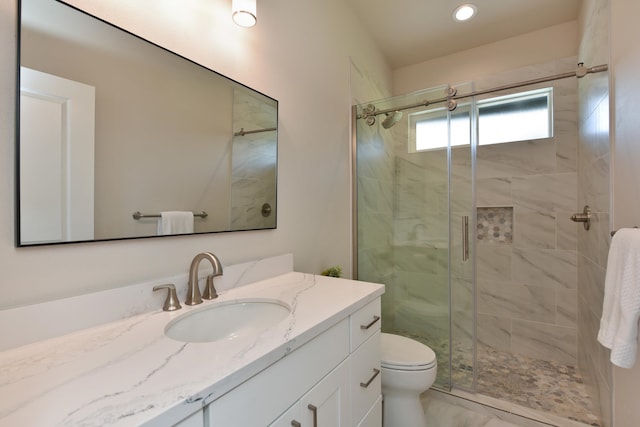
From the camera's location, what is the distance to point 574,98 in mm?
2252

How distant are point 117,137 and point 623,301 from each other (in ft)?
6.06

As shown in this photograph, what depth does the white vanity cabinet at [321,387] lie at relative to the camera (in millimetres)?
615

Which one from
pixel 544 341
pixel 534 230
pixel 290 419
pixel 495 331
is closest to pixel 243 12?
pixel 290 419

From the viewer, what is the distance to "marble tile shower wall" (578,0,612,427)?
1.48m

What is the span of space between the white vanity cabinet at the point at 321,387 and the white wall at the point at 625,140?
1.07 metres

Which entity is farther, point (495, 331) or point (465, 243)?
point (495, 331)

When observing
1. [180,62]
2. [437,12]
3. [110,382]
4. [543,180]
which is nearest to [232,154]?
[180,62]

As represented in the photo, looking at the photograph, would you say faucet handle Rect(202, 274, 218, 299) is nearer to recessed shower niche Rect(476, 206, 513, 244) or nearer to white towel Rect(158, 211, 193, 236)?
white towel Rect(158, 211, 193, 236)

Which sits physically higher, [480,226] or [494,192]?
[494,192]

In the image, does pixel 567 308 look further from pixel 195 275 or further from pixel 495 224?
pixel 195 275

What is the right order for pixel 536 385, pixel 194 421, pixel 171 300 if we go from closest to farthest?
pixel 194 421
pixel 171 300
pixel 536 385

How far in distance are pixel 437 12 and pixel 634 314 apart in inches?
86.7

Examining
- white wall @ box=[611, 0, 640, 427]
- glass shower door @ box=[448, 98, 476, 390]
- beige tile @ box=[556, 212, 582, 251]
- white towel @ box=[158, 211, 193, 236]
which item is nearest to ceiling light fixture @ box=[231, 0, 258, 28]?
white towel @ box=[158, 211, 193, 236]

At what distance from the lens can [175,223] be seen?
105 cm
